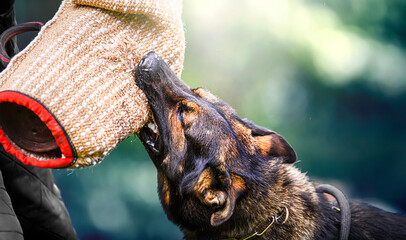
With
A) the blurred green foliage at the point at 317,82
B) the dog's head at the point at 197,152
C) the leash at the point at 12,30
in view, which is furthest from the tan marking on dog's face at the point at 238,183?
the blurred green foliage at the point at 317,82

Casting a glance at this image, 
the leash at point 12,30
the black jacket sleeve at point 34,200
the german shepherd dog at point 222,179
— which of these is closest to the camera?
the leash at point 12,30

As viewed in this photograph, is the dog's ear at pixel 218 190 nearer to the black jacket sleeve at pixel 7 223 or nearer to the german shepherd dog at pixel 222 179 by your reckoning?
the german shepherd dog at pixel 222 179

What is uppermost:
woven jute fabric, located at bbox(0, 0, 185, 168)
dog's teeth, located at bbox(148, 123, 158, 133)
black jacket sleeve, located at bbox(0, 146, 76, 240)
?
woven jute fabric, located at bbox(0, 0, 185, 168)

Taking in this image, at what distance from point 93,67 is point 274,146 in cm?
116

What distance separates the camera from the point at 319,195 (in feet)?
6.48

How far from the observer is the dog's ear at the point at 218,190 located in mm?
1627

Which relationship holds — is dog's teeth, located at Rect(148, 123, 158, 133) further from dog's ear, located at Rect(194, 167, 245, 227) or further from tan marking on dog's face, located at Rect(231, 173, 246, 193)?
tan marking on dog's face, located at Rect(231, 173, 246, 193)

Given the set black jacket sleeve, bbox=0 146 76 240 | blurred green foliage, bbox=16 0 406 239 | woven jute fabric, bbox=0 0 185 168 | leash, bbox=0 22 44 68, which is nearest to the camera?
woven jute fabric, bbox=0 0 185 168

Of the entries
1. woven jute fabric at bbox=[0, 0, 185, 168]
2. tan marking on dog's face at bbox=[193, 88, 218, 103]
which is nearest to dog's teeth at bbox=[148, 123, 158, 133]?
woven jute fabric at bbox=[0, 0, 185, 168]

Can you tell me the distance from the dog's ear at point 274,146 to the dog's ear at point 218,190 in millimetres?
305

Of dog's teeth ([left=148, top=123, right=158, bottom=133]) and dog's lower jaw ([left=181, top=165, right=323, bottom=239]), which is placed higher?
dog's teeth ([left=148, top=123, right=158, bottom=133])

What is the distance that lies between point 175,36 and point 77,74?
55 cm

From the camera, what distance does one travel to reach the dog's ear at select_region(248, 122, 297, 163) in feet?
6.35

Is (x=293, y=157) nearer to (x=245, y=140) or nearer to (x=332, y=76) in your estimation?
(x=245, y=140)
